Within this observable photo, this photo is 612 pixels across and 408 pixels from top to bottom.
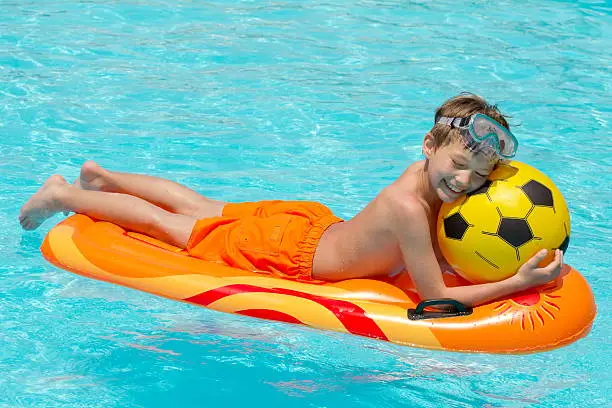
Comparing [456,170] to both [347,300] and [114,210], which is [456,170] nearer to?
[347,300]

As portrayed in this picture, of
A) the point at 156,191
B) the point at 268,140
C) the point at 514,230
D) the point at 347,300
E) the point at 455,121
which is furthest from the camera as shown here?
the point at 268,140

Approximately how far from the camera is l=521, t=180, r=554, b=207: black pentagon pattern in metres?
4.83

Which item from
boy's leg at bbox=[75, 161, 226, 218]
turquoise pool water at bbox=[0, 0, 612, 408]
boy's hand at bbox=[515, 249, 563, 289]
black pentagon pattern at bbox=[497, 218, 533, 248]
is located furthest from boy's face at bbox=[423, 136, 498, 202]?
boy's leg at bbox=[75, 161, 226, 218]

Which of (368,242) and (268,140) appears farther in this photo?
(268,140)

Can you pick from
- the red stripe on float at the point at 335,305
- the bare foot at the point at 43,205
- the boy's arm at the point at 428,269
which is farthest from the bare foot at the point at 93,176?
the boy's arm at the point at 428,269

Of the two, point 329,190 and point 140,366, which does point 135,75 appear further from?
point 140,366

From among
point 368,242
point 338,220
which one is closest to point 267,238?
point 338,220

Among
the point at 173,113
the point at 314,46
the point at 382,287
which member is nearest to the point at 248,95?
the point at 173,113

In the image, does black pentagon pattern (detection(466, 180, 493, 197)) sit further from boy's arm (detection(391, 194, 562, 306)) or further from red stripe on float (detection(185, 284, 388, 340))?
red stripe on float (detection(185, 284, 388, 340))

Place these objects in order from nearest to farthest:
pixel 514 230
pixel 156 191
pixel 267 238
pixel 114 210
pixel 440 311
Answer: pixel 514 230
pixel 440 311
pixel 267 238
pixel 114 210
pixel 156 191

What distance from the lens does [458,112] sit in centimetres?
491

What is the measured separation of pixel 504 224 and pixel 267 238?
53.0 inches

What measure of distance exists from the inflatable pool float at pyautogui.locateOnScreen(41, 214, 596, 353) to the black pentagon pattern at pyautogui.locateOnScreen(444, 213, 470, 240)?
366 mm

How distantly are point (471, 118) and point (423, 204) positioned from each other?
50 cm
